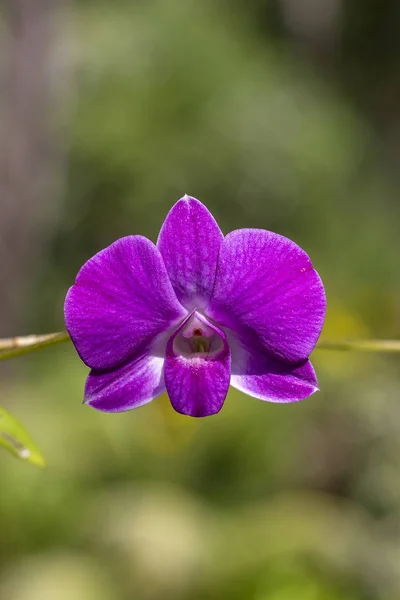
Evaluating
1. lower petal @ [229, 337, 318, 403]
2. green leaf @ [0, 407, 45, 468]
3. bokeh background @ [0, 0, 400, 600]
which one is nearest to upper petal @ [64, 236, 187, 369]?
lower petal @ [229, 337, 318, 403]

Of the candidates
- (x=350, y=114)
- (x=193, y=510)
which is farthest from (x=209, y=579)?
(x=350, y=114)

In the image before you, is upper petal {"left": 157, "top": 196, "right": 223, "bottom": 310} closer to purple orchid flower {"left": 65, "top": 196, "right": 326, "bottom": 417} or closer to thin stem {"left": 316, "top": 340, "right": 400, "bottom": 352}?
purple orchid flower {"left": 65, "top": 196, "right": 326, "bottom": 417}

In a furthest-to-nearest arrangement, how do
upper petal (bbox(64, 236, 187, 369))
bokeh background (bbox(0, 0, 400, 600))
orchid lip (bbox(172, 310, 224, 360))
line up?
A: bokeh background (bbox(0, 0, 400, 600)), orchid lip (bbox(172, 310, 224, 360)), upper petal (bbox(64, 236, 187, 369))

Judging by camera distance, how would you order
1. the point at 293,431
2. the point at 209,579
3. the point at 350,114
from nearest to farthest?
1. the point at 209,579
2. the point at 293,431
3. the point at 350,114

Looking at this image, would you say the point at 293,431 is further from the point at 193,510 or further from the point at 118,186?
the point at 118,186

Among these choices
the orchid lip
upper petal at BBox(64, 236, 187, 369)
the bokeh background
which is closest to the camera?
upper petal at BBox(64, 236, 187, 369)

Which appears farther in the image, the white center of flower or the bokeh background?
the bokeh background

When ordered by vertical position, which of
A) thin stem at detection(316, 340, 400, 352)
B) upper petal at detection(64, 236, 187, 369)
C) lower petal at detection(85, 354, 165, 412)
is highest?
upper petal at detection(64, 236, 187, 369)

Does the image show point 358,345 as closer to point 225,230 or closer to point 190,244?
point 190,244
